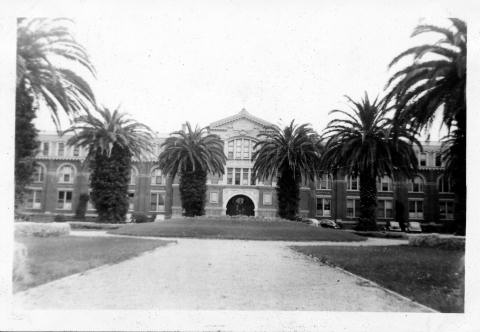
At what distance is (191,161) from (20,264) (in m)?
24.9

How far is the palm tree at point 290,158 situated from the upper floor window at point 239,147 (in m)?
12.1

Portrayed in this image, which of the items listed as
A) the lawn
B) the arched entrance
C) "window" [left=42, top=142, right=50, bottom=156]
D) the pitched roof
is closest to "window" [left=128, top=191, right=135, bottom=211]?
the arched entrance

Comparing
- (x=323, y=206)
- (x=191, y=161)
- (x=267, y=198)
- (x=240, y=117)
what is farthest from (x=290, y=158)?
(x=323, y=206)

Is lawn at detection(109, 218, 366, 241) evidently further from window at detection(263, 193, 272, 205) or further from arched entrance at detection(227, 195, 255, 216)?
arched entrance at detection(227, 195, 255, 216)

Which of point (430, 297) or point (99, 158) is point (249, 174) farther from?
point (430, 297)

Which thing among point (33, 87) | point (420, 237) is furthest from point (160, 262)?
point (420, 237)

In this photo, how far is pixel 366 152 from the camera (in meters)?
22.8

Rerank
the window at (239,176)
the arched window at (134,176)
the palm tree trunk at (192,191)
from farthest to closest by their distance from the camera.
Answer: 1. the window at (239,176)
2. the arched window at (134,176)
3. the palm tree trunk at (192,191)

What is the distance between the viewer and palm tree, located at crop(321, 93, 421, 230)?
20.4m

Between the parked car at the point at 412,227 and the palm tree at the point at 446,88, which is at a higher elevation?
the palm tree at the point at 446,88

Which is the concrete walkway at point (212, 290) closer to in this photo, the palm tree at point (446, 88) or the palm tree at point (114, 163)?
the palm tree at point (446, 88)

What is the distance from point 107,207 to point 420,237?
23060mm

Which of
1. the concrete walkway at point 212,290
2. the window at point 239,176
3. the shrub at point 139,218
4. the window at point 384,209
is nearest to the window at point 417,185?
the window at point 384,209

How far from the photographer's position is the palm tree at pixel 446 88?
996 cm
